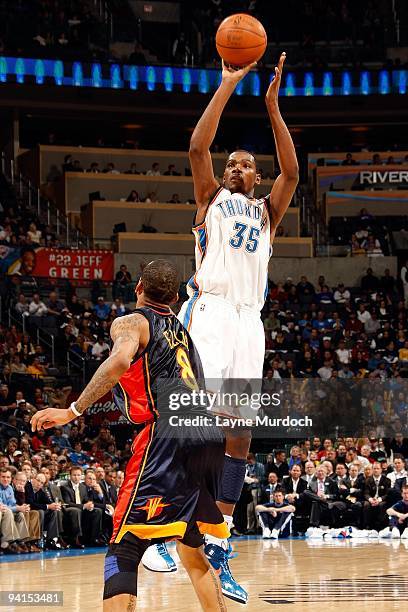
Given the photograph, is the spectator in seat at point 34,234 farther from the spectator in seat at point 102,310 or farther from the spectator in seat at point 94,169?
the spectator in seat at point 94,169

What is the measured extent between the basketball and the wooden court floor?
403 cm

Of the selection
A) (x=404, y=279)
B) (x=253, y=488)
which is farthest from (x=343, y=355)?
(x=253, y=488)

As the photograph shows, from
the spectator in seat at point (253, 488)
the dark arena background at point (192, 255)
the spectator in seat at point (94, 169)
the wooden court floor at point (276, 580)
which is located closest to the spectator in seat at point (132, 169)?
the dark arena background at point (192, 255)

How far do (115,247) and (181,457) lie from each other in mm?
22460

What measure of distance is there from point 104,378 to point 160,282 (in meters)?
0.78

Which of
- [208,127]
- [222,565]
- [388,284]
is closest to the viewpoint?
[208,127]

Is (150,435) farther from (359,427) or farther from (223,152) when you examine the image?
(223,152)

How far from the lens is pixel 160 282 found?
19.0ft

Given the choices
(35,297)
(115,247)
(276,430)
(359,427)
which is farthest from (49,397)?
(115,247)

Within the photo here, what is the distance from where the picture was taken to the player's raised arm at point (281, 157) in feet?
22.9

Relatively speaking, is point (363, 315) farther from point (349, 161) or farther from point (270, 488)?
point (270, 488)

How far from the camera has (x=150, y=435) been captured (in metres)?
5.64

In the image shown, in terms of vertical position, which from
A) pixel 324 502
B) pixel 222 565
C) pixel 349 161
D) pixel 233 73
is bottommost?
pixel 324 502

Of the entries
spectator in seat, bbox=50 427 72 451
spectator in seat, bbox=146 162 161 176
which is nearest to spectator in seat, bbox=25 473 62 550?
spectator in seat, bbox=50 427 72 451
